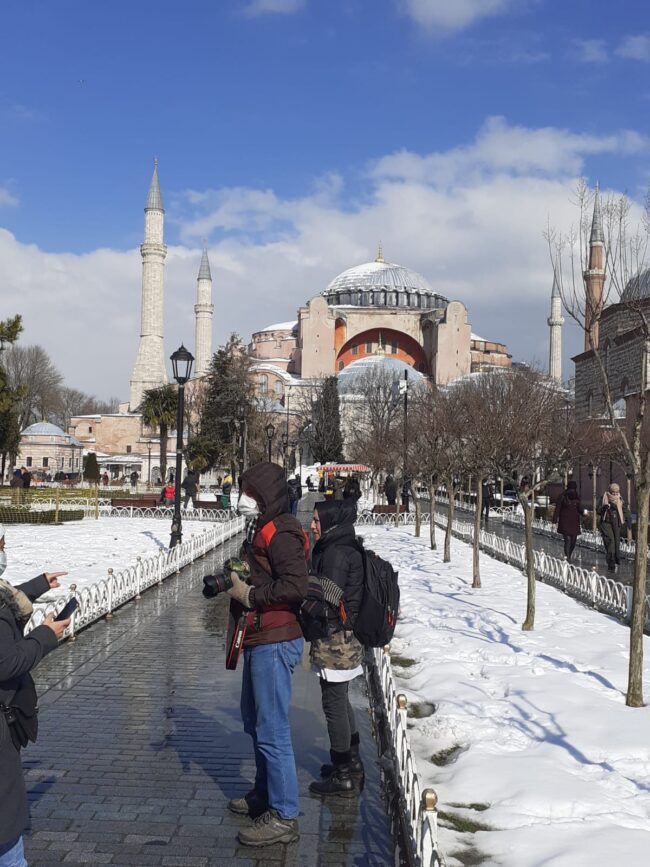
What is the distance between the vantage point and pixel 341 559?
15.3ft

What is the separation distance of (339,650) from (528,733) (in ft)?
5.49

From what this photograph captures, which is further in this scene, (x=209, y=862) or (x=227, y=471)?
(x=227, y=471)

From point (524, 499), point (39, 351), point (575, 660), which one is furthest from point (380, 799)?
point (39, 351)

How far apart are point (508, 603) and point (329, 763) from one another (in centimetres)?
636

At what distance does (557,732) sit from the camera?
5648 mm

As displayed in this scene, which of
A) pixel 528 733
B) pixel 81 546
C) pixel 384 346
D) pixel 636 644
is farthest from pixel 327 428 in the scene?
pixel 528 733

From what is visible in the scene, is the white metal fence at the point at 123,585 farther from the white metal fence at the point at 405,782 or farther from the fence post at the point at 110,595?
the white metal fence at the point at 405,782

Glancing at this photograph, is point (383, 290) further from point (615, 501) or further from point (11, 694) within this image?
point (11, 694)

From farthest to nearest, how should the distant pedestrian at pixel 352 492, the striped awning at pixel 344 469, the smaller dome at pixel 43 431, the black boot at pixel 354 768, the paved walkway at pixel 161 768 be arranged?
the smaller dome at pixel 43 431
the striped awning at pixel 344 469
the distant pedestrian at pixel 352 492
the black boot at pixel 354 768
the paved walkway at pixel 161 768

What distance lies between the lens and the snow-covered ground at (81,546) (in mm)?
12602

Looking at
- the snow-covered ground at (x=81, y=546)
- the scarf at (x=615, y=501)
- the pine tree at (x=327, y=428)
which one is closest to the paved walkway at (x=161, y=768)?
the snow-covered ground at (x=81, y=546)

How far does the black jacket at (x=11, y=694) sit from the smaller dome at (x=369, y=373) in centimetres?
5203

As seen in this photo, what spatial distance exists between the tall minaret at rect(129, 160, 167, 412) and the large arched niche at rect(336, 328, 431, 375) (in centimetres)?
1606

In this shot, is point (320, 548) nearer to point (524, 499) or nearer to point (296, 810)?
point (296, 810)
